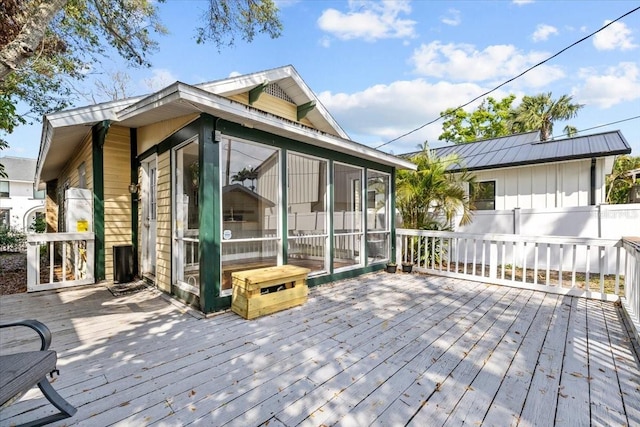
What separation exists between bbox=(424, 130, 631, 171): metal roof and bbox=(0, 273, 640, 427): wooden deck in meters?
5.26

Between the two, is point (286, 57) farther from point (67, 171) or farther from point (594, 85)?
point (594, 85)

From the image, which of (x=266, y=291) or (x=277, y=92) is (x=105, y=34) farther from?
(x=266, y=291)

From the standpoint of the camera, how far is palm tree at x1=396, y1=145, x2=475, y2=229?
21.7 feet

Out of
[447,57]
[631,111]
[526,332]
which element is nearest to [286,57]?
[447,57]

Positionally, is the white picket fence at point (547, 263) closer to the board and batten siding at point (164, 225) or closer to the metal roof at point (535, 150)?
the metal roof at point (535, 150)

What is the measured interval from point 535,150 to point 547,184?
50.5 inches

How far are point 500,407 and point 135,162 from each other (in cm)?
636

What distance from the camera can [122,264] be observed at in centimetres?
505

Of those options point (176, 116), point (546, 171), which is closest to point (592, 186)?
point (546, 171)

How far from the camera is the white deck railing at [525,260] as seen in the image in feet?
15.5

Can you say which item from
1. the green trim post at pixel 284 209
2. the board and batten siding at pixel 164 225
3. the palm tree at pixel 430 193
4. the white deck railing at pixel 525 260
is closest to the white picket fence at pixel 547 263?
the white deck railing at pixel 525 260

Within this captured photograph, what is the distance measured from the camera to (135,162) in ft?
18.1

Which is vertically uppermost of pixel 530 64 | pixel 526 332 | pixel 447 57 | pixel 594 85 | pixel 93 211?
pixel 594 85

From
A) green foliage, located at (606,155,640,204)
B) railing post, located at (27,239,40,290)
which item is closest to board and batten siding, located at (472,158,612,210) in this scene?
green foliage, located at (606,155,640,204)
